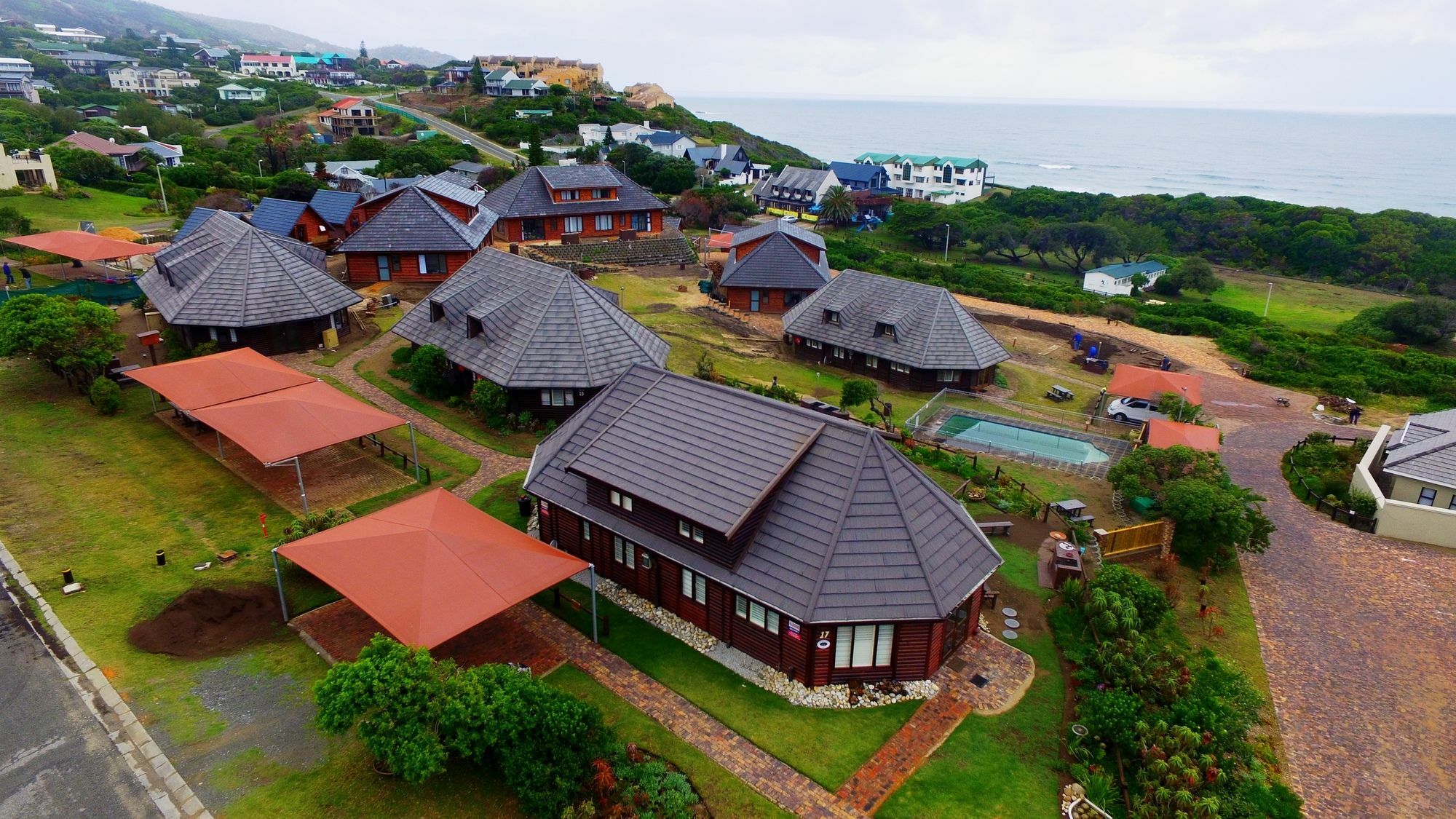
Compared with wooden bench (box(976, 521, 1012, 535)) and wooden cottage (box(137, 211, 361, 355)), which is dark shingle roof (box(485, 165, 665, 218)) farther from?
wooden bench (box(976, 521, 1012, 535))

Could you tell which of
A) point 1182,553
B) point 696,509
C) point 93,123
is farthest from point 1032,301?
point 93,123

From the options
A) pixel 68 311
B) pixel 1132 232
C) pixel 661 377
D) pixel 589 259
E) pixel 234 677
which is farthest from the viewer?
pixel 1132 232

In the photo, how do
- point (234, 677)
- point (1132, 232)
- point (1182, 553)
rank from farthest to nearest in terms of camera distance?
1. point (1132, 232)
2. point (1182, 553)
3. point (234, 677)

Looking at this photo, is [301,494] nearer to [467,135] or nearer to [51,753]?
[51,753]

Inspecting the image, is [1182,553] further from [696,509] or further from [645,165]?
[645,165]

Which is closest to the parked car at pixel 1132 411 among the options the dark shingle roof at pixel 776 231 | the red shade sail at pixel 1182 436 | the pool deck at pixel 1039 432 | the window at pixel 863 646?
the pool deck at pixel 1039 432

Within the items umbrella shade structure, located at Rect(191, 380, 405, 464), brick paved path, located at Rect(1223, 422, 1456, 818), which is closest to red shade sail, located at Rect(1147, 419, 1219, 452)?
brick paved path, located at Rect(1223, 422, 1456, 818)

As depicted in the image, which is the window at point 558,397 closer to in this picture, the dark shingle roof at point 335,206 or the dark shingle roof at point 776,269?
the dark shingle roof at point 776,269

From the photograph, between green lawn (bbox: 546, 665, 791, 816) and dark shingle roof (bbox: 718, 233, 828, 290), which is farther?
dark shingle roof (bbox: 718, 233, 828, 290)
